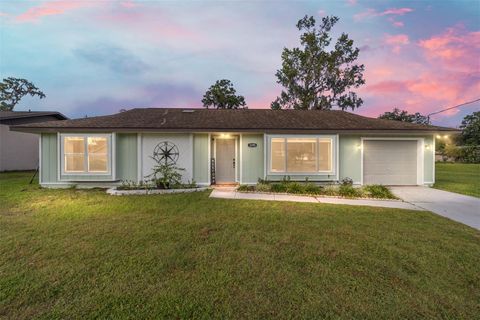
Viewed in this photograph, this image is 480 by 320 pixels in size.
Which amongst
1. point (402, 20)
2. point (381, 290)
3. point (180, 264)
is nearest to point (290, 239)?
point (381, 290)

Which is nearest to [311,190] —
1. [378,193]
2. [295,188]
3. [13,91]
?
[295,188]

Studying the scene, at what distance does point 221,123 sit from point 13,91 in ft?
134

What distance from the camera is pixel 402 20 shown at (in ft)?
38.5

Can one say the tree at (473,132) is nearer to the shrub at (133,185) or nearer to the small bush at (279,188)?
the small bush at (279,188)

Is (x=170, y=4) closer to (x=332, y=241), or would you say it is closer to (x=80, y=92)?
(x=332, y=241)

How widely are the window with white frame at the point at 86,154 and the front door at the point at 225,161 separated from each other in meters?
4.35

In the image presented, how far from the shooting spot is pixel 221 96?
24.8 meters

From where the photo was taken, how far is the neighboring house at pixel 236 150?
880 centimetres

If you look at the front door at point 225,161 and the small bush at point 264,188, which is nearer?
the small bush at point 264,188

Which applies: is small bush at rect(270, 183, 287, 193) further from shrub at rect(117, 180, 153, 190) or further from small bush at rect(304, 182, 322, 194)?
shrub at rect(117, 180, 153, 190)

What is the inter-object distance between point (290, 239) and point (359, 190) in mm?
5198

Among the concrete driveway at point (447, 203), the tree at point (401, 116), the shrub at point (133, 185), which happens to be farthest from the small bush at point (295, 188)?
the tree at point (401, 116)

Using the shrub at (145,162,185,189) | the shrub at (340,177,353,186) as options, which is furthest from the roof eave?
the shrub at (340,177,353,186)

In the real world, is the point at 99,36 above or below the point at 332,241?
above
